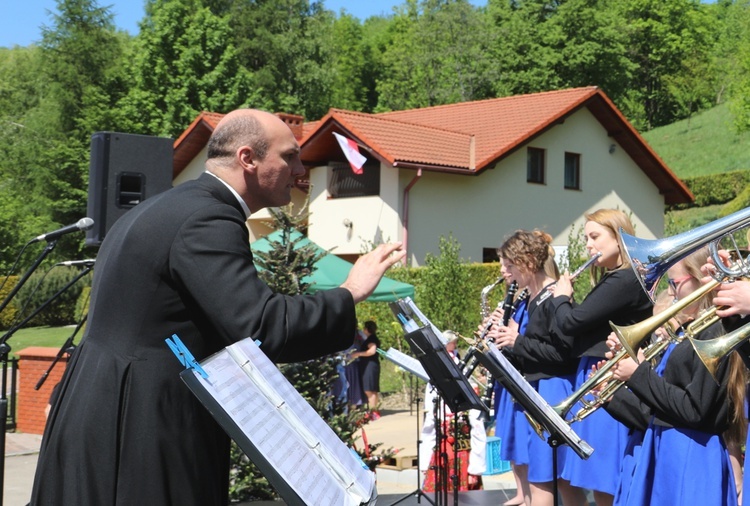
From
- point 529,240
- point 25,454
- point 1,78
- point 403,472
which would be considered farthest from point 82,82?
point 529,240

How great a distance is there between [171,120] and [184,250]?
119ft

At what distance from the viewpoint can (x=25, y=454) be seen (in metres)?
11.0

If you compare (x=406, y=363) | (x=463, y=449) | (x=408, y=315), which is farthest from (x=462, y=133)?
(x=408, y=315)

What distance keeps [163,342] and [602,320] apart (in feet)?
10.0

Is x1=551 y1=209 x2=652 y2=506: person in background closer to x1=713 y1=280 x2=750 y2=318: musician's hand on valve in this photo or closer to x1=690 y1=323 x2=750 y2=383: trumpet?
x1=690 y1=323 x2=750 y2=383: trumpet

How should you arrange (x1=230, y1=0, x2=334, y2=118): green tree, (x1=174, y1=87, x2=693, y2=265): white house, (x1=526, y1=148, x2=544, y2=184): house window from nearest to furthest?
(x1=174, y1=87, x2=693, y2=265): white house → (x1=526, y1=148, x2=544, y2=184): house window → (x1=230, y1=0, x2=334, y2=118): green tree

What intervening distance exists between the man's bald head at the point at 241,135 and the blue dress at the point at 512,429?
3.38 meters

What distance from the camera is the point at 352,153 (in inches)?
858

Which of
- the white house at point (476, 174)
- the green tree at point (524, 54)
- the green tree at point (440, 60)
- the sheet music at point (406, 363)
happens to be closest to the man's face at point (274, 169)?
the sheet music at point (406, 363)

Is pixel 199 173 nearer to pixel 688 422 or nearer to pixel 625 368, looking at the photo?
pixel 625 368

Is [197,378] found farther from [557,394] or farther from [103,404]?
[557,394]

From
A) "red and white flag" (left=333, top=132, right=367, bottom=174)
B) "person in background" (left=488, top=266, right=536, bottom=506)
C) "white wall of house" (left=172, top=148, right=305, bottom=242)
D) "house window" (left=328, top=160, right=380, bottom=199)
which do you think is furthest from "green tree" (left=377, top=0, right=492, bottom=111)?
"person in background" (left=488, top=266, right=536, bottom=506)

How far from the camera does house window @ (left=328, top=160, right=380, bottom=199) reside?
23781mm

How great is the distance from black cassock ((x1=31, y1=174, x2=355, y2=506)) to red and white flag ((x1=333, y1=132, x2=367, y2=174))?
61.8 ft
